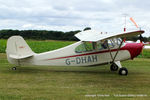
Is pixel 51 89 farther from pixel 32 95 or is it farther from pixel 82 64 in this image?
pixel 82 64

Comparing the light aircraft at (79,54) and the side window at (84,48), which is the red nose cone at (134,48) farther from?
the side window at (84,48)

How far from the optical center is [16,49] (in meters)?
9.19

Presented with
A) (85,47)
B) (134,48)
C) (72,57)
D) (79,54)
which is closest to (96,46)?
(85,47)

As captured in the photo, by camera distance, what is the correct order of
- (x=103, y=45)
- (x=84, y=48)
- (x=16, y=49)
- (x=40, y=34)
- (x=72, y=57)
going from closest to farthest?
1. (x=16, y=49)
2. (x=72, y=57)
3. (x=84, y=48)
4. (x=103, y=45)
5. (x=40, y=34)

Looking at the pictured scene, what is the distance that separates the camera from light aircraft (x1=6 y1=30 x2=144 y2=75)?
9266mm

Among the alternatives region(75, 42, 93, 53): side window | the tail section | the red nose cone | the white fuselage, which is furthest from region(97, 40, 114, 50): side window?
the tail section

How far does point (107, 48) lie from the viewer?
9828 millimetres

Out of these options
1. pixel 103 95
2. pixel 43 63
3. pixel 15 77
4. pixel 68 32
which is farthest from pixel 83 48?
pixel 68 32

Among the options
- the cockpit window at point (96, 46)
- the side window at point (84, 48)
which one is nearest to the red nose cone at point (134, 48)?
the cockpit window at point (96, 46)

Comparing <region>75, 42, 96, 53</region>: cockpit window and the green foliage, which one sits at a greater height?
the green foliage

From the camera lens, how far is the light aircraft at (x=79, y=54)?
9.27m

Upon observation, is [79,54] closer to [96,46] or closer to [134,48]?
[96,46]

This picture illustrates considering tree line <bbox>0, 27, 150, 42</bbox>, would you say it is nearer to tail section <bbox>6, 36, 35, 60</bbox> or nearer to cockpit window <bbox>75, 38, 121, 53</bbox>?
cockpit window <bbox>75, 38, 121, 53</bbox>

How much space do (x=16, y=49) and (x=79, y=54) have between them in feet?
9.87
